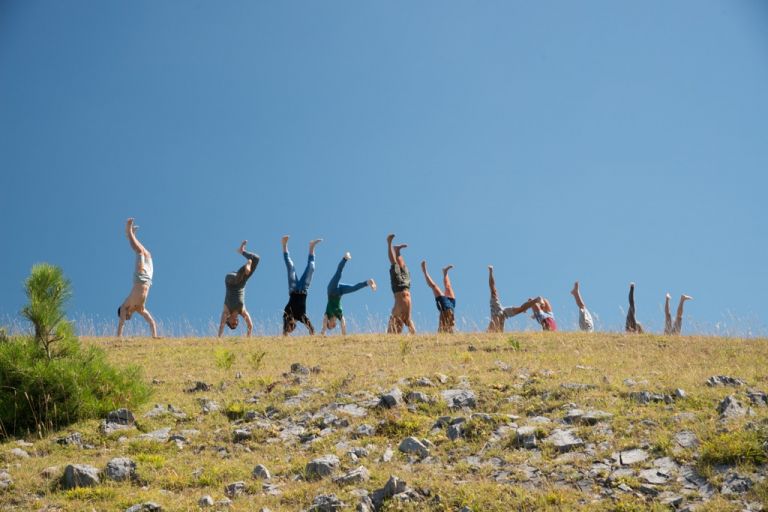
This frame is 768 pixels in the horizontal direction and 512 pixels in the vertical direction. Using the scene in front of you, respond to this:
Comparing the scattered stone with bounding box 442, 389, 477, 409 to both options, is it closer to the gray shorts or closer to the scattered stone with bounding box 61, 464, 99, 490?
the scattered stone with bounding box 61, 464, 99, 490

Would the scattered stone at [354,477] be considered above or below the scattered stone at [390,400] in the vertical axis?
below

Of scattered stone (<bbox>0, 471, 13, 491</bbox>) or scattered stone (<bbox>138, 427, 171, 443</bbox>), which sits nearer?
scattered stone (<bbox>0, 471, 13, 491</bbox>)

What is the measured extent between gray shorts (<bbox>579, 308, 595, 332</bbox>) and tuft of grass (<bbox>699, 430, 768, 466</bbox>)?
51.9ft

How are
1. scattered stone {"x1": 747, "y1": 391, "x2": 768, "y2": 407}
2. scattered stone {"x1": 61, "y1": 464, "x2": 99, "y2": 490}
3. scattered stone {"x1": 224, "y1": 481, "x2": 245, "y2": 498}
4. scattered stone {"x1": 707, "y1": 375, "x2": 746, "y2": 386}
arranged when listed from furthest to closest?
1. scattered stone {"x1": 707, "y1": 375, "x2": 746, "y2": 386}
2. scattered stone {"x1": 747, "y1": 391, "x2": 768, "y2": 407}
3. scattered stone {"x1": 61, "y1": 464, "x2": 99, "y2": 490}
4. scattered stone {"x1": 224, "y1": 481, "x2": 245, "y2": 498}

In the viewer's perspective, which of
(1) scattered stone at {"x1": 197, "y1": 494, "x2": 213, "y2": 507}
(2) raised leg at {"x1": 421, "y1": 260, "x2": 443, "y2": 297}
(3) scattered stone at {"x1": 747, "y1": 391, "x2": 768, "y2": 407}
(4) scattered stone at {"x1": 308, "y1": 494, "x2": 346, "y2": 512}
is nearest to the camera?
(4) scattered stone at {"x1": 308, "y1": 494, "x2": 346, "y2": 512}

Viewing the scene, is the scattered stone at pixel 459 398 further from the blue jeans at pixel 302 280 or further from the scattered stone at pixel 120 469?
the blue jeans at pixel 302 280

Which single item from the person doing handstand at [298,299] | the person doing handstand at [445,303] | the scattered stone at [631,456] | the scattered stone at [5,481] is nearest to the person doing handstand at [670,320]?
the person doing handstand at [445,303]

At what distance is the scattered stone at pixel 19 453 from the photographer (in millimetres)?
10484

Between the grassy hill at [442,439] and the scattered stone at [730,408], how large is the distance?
0.12 ft

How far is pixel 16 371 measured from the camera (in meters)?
11.8

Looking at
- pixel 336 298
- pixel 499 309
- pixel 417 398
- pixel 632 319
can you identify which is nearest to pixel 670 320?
pixel 632 319

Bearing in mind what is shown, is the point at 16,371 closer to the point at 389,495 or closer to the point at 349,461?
the point at 349,461

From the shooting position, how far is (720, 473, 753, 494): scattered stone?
8102mm

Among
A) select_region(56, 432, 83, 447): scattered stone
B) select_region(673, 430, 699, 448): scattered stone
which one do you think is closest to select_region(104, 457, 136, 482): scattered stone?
select_region(56, 432, 83, 447): scattered stone
